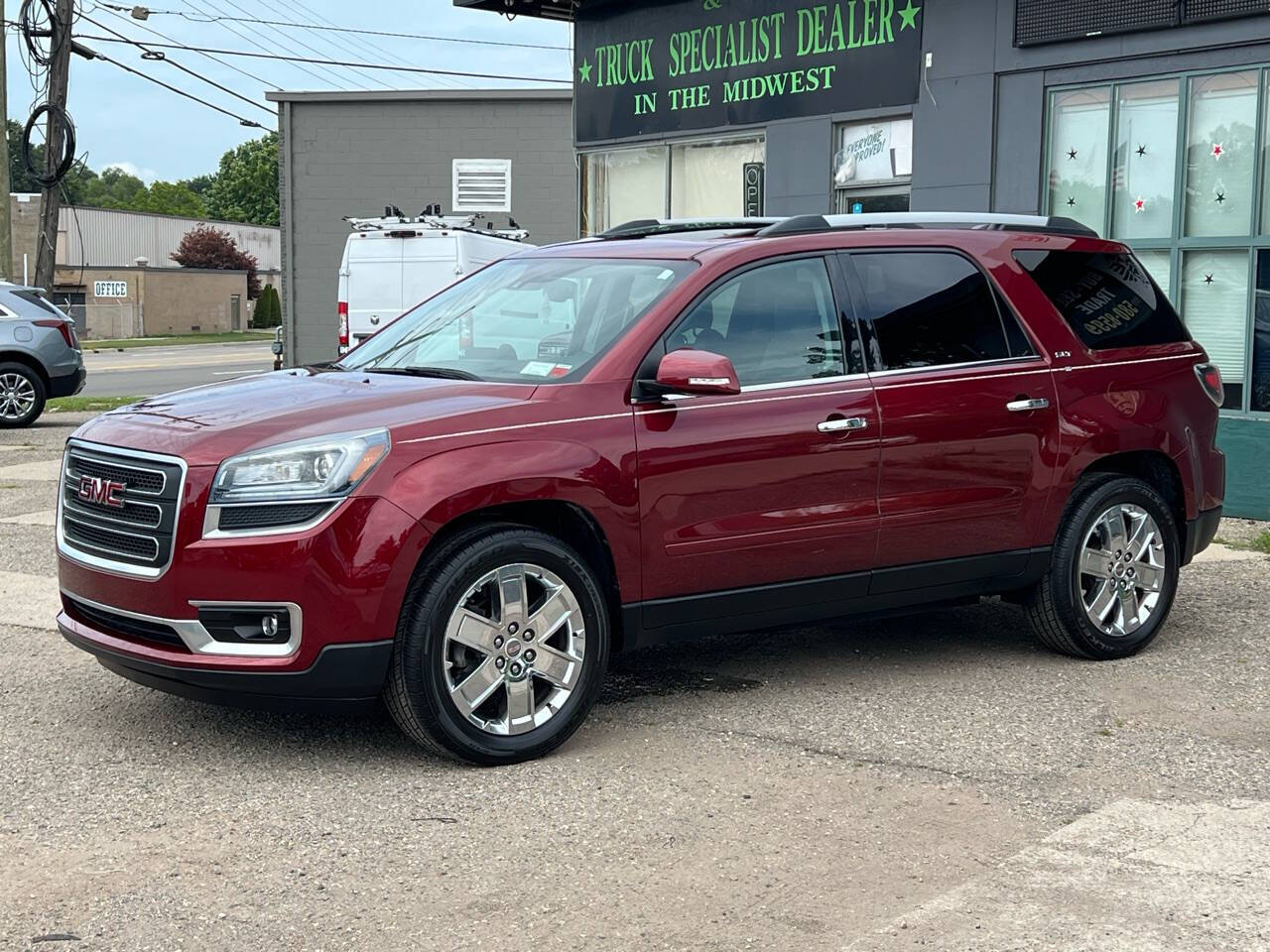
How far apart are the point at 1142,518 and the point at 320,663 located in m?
3.90

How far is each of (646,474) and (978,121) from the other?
814cm

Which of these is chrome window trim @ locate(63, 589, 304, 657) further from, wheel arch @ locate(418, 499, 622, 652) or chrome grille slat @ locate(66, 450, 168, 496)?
wheel arch @ locate(418, 499, 622, 652)

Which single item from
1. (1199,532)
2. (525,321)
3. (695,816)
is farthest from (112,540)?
(1199,532)

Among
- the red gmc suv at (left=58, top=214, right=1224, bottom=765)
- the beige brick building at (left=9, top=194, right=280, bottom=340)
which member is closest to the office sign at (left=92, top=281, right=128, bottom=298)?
the beige brick building at (left=9, top=194, right=280, bottom=340)

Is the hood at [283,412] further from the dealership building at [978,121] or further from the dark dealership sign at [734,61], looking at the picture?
the dark dealership sign at [734,61]

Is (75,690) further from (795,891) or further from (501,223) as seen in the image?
(501,223)

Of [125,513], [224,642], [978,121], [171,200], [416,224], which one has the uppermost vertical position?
[171,200]

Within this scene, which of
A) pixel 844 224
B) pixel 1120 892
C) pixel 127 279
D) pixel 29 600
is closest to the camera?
pixel 1120 892

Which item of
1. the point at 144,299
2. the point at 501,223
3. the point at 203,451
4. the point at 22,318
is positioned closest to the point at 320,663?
the point at 203,451

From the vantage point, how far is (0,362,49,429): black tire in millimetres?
17953

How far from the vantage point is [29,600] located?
8352mm

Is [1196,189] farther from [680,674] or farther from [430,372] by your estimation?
[430,372]

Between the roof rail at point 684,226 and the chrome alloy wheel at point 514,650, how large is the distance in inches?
79.2

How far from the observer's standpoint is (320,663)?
5.09 m
